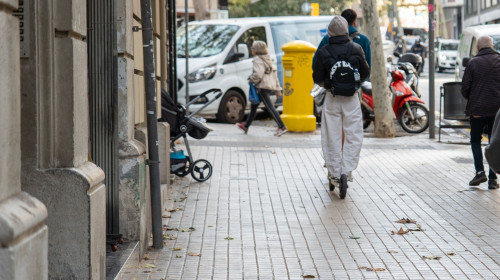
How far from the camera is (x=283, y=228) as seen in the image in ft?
26.2

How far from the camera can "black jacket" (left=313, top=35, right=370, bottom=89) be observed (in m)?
9.63

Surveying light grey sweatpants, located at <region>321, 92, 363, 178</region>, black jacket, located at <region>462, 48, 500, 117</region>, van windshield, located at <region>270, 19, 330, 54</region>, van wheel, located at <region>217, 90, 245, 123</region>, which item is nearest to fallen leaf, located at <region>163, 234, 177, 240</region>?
light grey sweatpants, located at <region>321, 92, 363, 178</region>

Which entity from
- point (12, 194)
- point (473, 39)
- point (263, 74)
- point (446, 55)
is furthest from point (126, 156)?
point (446, 55)

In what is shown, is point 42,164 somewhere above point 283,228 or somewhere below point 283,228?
above

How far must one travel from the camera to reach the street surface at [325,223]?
254 inches

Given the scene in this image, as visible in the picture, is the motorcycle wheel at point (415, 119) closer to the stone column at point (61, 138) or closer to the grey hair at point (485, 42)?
the grey hair at point (485, 42)

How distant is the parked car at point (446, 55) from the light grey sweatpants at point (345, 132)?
42631 mm

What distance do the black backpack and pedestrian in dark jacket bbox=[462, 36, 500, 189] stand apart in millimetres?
1465

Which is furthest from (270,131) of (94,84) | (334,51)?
(94,84)

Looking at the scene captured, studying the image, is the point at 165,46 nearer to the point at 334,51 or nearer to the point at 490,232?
the point at 334,51

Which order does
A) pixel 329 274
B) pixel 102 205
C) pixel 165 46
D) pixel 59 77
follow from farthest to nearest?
1. pixel 165 46
2. pixel 329 274
3. pixel 102 205
4. pixel 59 77

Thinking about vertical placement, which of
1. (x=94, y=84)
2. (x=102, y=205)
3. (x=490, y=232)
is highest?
(x=94, y=84)

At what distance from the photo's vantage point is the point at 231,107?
19.3 meters

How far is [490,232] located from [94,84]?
3463 millimetres
